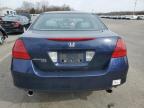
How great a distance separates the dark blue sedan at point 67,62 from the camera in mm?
3844

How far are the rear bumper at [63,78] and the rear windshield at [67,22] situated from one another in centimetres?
99

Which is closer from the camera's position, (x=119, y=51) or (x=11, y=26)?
(x=119, y=51)

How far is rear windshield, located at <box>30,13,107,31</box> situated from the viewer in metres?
4.80

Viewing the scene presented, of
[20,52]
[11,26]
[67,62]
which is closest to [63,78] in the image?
[67,62]

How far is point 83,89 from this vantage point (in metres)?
3.94

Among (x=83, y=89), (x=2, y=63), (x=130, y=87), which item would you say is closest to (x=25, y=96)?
(x=83, y=89)

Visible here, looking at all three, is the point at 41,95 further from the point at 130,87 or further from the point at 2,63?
the point at 2,63

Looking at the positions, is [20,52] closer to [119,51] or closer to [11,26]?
[119,51]

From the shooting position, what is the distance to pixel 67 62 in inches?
153

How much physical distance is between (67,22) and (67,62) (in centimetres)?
138

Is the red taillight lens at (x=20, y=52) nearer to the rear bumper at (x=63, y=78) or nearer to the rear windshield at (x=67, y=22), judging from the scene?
the rear bumper at (x=63, y=78)

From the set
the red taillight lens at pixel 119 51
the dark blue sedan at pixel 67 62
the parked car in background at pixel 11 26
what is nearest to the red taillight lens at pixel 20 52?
the dark blue sedan at pixel 67 62

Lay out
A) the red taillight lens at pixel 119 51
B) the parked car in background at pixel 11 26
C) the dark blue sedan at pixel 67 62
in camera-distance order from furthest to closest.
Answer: the parked car in background at pixel 11 26
the red taillight lens at pixel 119 51
the dark blue sedan at pixel 67 62

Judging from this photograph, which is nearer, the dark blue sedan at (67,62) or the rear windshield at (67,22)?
the dark blue sedan at (67,62)
